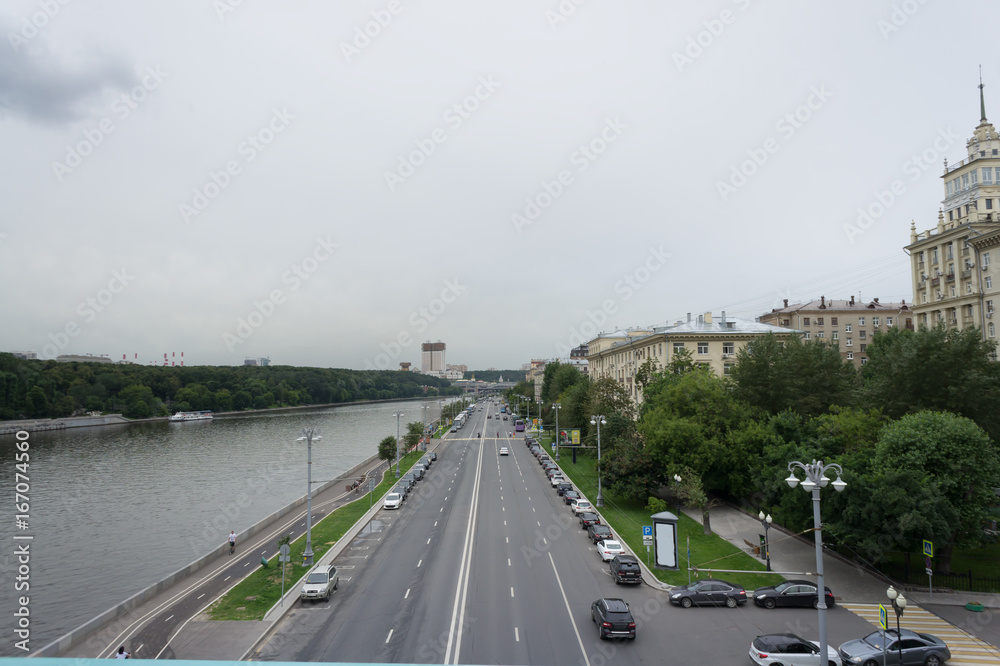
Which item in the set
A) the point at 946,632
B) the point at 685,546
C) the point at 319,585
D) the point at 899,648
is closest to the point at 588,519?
the point at 685,546

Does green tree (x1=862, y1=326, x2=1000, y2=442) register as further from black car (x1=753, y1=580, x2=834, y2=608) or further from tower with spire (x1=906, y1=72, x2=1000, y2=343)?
tower with spire (x1=906, y1=72, x2=1000, y2=343)

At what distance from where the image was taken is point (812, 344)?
40875mm

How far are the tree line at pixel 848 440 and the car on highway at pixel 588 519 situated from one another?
482cm

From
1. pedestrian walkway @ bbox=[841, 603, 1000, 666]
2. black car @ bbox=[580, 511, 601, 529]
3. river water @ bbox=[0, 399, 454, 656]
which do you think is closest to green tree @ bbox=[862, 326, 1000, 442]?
pedestrian walkway @ bbox=[841, 603, 1000, 666]

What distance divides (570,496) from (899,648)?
25.8 meters

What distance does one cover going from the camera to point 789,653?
51.9ft

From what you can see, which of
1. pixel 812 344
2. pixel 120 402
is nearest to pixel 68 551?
pixel 812 344

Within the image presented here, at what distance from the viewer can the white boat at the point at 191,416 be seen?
4985 inches

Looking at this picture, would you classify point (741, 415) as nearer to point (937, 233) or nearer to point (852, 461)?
point (852, 461)

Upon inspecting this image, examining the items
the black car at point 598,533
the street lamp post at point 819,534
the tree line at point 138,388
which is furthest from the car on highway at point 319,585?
the tree line at point 138,388

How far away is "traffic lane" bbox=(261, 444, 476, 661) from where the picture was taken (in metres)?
16.9

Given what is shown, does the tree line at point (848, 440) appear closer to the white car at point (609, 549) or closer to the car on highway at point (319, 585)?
the white car at point (609, 549)

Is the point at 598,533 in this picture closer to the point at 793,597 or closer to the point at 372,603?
the point at 793,597

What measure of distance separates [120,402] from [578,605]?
5216 inches
